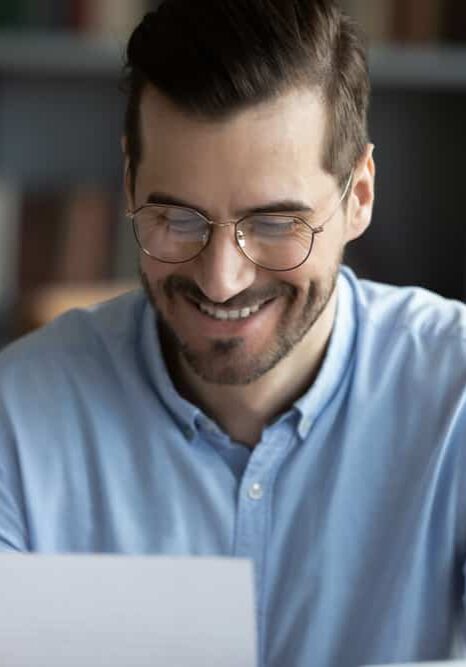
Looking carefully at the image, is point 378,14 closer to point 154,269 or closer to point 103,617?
point 154,269

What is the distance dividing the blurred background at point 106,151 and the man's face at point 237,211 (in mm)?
1040

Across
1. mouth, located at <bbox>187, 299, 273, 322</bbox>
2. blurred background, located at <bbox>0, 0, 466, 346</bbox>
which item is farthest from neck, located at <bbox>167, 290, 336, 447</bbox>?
blurred background, located at <bbox>0, 0, 466, 346</bbox>

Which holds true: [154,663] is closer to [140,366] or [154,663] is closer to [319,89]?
[140,366]

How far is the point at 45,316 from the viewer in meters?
2.33

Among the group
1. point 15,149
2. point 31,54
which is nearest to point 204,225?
point 31,54

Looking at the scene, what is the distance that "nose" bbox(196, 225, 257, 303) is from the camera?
1242 mm

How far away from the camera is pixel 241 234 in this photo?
1.25 m

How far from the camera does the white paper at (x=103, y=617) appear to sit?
1.03 meters

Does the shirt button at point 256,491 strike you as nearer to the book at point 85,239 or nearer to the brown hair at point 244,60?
the brown hair at point 244,60

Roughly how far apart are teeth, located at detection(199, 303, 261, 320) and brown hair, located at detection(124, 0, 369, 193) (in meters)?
0.17

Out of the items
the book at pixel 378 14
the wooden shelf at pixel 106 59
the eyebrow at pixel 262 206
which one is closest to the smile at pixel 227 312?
the eyebrow at pixel 262 206

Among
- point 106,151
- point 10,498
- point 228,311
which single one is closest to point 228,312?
point 228,311

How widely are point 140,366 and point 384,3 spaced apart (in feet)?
4.61

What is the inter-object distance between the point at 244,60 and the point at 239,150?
9 cm
